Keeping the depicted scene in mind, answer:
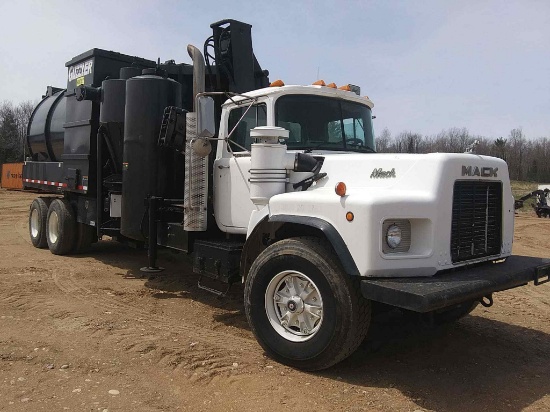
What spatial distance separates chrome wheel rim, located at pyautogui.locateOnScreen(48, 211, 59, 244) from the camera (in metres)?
9.41

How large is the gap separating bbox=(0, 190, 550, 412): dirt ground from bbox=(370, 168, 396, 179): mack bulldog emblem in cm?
151

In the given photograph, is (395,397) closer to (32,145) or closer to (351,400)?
(351,400)

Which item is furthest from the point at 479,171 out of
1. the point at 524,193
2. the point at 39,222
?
the point at 524,193

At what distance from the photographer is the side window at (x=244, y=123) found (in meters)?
5.40

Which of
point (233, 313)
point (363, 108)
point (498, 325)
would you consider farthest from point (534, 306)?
point (233, 313)

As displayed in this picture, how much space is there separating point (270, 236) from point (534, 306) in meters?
4.02

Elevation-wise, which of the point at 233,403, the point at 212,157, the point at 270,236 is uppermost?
the point at 212,157

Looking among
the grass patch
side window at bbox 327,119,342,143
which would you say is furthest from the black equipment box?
the grass patch

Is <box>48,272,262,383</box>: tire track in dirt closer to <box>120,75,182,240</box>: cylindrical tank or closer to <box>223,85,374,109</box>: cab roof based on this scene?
<box>120,75,182,240</box>: cylindrical tank

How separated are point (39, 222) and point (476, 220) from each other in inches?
340

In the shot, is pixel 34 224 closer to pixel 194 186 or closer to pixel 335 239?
pixel 194 186

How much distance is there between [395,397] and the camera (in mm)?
3764

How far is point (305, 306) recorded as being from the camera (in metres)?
4.24

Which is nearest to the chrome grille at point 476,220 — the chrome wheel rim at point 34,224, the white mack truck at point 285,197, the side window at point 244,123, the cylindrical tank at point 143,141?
the white mack truck at point 285,197
